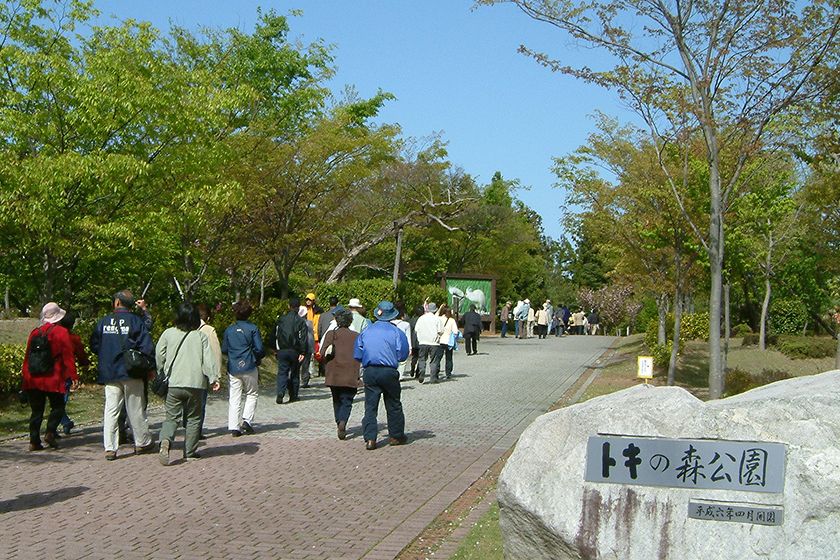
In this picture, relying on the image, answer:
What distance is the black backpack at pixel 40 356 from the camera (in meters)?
10.8

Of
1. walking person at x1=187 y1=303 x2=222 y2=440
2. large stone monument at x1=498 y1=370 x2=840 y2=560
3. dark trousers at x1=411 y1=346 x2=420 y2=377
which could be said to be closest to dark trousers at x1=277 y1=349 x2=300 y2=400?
walking person at x1=187 y1=303 x2=222 y2=440

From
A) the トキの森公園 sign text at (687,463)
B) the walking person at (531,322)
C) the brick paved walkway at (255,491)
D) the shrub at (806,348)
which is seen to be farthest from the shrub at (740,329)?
the トキの森公園 sign text at (687,463)

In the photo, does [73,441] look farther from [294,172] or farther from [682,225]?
[294,172]

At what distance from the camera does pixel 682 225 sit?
17.6m

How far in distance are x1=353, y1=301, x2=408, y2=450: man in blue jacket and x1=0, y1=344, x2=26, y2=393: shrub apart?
5.07 metres

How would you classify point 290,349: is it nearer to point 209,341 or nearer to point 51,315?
point 209,341

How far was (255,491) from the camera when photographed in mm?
9094

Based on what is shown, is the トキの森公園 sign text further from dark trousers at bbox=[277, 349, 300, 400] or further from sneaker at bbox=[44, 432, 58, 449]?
dark trousers at bbox=[277, 349, 300, 400]

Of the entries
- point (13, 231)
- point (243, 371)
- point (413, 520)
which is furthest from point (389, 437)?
point (13, 231)

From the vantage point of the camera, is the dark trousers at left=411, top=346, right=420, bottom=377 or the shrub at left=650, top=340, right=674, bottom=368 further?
the shrub at left=650, top=340, right=674, bottom=368

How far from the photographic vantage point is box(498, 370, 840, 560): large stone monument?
5371mm

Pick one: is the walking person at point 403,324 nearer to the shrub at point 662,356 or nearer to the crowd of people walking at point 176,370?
the crowd of people walking at point 176,370

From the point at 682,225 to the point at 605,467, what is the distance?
12516mm

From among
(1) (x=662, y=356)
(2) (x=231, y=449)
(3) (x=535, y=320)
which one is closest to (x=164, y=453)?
(2) (x=231, y=449)
